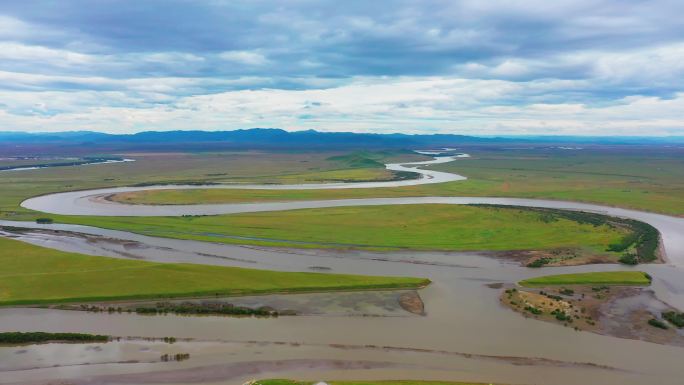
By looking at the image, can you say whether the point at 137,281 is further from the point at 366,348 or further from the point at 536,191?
the point at 536,191

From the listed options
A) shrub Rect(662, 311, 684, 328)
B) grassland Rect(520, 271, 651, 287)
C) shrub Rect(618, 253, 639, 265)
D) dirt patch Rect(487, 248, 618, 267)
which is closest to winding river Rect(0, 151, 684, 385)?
grassland Rect(520, 271, 651, 287)

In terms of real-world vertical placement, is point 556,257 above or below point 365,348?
above

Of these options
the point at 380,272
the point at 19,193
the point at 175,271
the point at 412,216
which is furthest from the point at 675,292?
the point at 19,193

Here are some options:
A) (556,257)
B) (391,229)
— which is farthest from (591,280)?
(391,229)

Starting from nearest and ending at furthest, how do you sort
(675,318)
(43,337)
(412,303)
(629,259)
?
(43,337) < (675,318) < (412,303) < (629,259)

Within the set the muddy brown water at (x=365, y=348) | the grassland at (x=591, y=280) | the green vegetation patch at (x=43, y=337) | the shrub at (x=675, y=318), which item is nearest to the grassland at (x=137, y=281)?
the muddy brown water at (x=365, y=348)

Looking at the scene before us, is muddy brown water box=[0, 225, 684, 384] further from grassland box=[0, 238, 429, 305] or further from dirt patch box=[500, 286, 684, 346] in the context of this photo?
grassland box=[0, 238, 429, 305]
